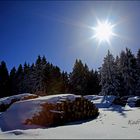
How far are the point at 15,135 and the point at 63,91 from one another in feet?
167

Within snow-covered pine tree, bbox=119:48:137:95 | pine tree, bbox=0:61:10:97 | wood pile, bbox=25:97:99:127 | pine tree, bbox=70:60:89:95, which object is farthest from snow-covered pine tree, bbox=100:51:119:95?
wood pile, bbox=25:97:99:127

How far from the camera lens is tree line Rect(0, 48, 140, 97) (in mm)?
48000

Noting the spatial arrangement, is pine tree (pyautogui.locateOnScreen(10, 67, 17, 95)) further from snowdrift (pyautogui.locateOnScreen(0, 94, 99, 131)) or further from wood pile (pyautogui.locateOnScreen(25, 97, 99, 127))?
snowdrift (pyautogui.locateOnScreen(0, 94, 99, 131))

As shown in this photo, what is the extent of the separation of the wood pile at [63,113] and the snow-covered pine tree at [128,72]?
33.9 metres

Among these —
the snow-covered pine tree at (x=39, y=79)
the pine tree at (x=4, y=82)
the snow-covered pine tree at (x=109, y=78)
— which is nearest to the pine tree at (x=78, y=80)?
the snow-covered pine tree at (x=39, y=79)

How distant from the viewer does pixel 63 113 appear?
537 inches

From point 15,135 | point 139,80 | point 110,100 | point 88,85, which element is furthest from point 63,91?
point 15,135

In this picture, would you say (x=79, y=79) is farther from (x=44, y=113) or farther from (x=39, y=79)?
(x=44, y=113)

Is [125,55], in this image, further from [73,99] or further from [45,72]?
[73,99]

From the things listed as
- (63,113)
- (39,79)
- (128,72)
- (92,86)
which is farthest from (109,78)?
(63,113)

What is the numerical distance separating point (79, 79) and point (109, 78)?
12.2 m

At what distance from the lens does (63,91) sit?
58.7 meters

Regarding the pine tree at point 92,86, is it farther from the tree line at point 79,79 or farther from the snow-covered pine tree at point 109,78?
the snow-covered pine tree at point 109,78

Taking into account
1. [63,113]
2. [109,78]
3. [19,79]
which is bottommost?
[63,113]
